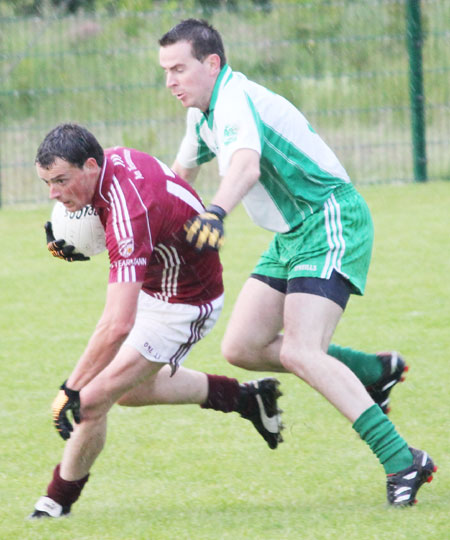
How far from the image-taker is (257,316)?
16.7 ft

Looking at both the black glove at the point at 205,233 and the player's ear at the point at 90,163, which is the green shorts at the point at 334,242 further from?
the player's ear at the point at 90,163

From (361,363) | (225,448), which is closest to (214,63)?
(361,363)

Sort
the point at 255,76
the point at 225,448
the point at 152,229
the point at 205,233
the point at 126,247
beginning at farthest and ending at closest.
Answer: the point at 255,76 < the point at 225,448 < the point at 152,229 < the point at 126,247 < the point at 205,233

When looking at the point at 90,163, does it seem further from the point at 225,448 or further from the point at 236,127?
the point at 225,448

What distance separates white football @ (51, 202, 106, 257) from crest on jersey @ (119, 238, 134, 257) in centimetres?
37

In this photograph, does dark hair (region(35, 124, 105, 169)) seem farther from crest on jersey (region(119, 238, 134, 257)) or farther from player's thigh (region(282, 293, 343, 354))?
player's thigh (region(282, 293, 343, 354))

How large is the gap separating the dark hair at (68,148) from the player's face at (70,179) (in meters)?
0.02

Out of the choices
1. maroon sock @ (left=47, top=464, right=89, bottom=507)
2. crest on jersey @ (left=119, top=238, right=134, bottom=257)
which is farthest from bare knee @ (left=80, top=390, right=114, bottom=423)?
crest on jersey @ (left=119, top=238, right=134, bottom=257)

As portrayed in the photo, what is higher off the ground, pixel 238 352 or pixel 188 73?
pixel 188 73

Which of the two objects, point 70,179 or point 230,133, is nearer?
point 70,179

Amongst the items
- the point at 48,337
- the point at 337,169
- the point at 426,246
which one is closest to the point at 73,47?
the point at 426,246

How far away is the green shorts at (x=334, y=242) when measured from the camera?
4.71 metres

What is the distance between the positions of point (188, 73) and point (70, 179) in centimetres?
76

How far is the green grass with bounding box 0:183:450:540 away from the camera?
4.32 meters
